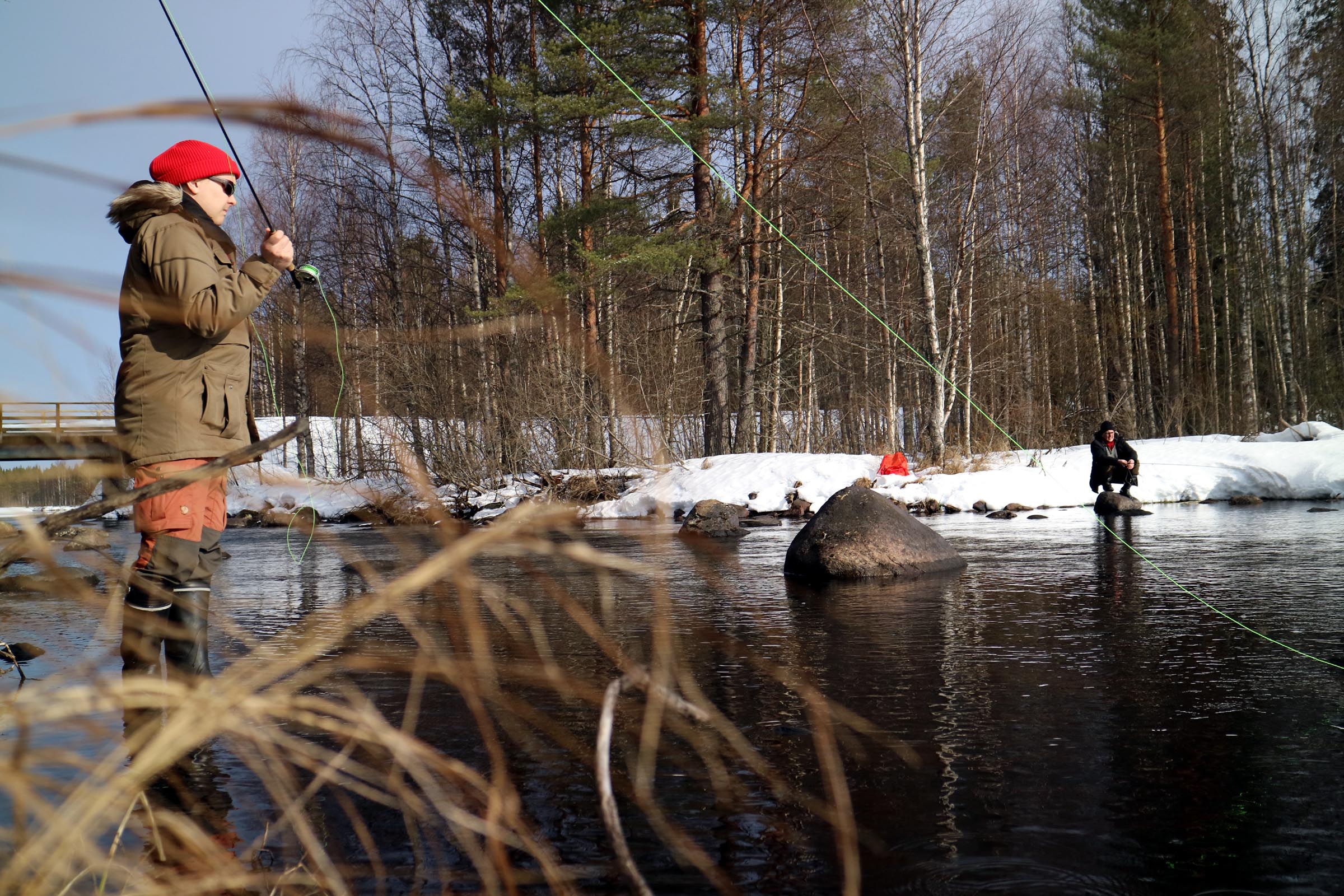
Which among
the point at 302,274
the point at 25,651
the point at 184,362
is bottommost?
the point at 25,651

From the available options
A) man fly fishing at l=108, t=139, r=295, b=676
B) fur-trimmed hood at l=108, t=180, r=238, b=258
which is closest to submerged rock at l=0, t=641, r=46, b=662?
man fly fishing at l=108, t=139, r=295, b=676

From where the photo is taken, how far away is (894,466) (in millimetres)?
17156

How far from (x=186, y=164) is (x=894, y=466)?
1485 cm

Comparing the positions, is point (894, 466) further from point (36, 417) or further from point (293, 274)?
point (36, 417)

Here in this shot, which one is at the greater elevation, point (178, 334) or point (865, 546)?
point (178, 334)

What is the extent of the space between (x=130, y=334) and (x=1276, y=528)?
10.9 meters

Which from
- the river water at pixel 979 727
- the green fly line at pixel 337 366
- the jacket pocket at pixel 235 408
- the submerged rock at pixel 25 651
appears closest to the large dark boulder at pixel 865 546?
the river water at pixel 979 727

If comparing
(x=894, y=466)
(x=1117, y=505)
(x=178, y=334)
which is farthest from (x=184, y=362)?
(x=894, y=466)

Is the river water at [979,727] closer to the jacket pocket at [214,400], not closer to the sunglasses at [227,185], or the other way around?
the jacket pocket at [214,400]

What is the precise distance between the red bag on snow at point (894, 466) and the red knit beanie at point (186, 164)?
1462 centimetres

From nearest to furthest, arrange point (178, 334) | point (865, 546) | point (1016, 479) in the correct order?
point (178, 334), point (865, 546), point (1016, 479)

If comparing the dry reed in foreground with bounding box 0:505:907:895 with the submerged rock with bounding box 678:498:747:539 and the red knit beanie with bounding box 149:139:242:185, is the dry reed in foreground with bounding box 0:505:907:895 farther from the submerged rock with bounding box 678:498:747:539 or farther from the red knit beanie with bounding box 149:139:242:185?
the submerged rock with bounding box 678:498:747:539

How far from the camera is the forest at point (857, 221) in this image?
17984 millimetres

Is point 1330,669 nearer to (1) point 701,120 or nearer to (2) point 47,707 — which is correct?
(2) point 47,707
